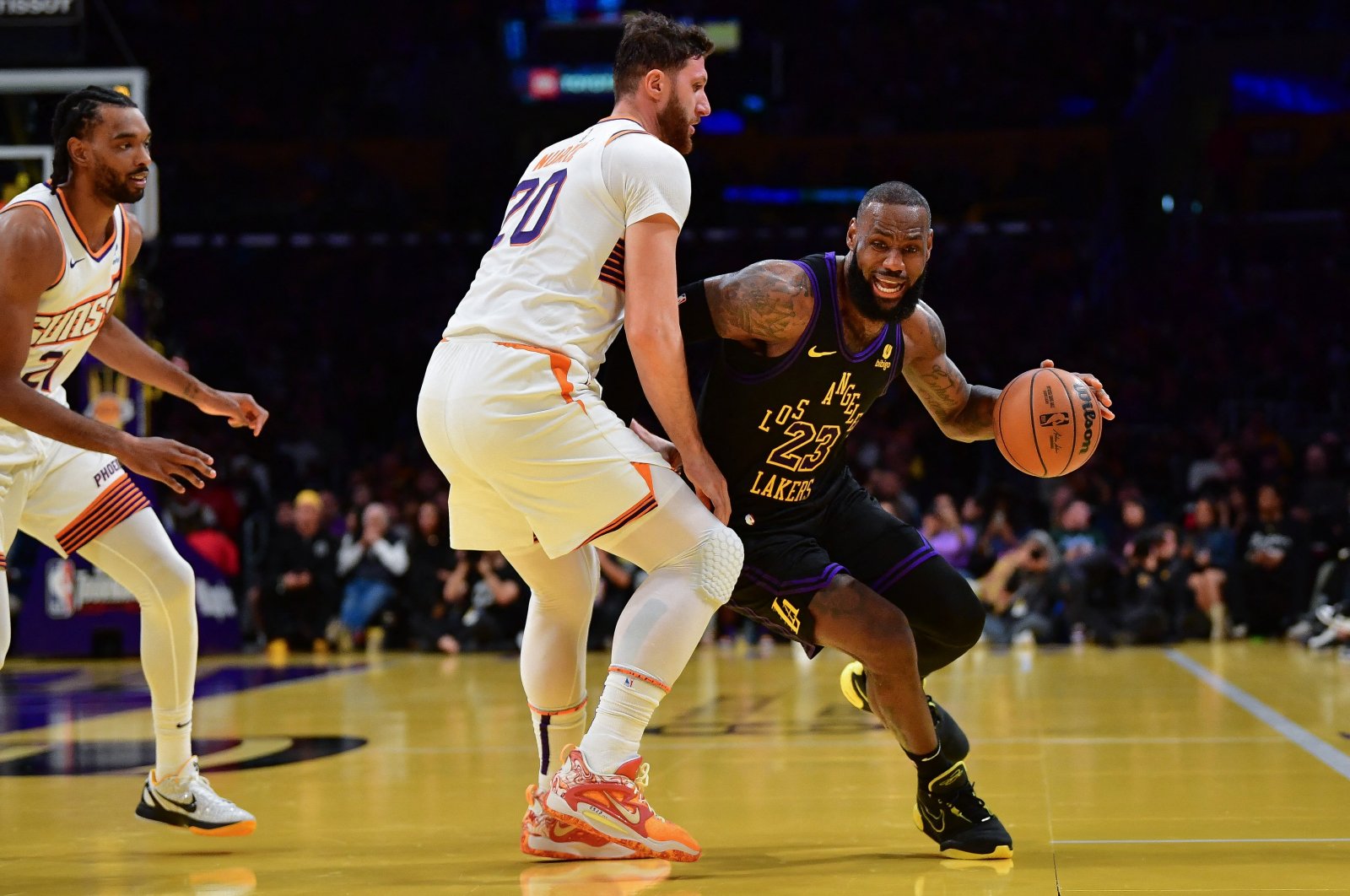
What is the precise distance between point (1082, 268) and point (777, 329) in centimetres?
1910

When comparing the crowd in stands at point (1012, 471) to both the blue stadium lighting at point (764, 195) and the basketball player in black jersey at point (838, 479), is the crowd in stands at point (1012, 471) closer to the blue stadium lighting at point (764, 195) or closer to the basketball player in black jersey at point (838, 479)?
the blue stadium lighting at point (764, 195)

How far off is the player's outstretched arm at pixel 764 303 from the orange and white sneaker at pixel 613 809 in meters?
1.29

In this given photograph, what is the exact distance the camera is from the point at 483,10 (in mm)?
26188

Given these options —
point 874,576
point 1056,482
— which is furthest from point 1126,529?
point 874,576

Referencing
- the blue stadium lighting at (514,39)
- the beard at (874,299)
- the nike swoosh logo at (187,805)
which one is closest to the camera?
the beard at (874,299)

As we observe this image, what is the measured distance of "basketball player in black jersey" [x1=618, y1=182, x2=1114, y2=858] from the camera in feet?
14.2

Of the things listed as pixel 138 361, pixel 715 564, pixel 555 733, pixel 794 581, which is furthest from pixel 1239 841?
pixel 138 361

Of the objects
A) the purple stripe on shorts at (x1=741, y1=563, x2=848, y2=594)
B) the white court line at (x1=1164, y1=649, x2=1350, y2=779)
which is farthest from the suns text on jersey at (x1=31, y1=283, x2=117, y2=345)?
the white court line at (x1=1164, y1=649, x2=1350, y2=779)

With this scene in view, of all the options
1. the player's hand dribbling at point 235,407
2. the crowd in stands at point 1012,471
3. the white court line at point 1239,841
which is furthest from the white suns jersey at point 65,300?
the crowd in stands at point 1012,471

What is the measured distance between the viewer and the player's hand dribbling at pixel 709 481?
416 centimetres

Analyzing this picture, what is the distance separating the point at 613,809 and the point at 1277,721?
Answer: 15.1 ft

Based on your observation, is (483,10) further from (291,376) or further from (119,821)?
(119,821)

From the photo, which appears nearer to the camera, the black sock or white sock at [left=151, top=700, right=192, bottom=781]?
the black sock

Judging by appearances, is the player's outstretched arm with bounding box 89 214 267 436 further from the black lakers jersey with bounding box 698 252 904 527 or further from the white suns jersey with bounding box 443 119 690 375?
the black lakers jersey with bounding box 698 252 904 527
